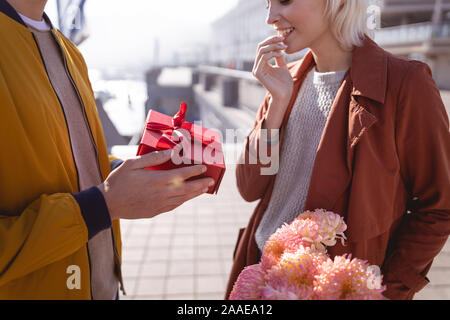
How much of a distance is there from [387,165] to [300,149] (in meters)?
0.35

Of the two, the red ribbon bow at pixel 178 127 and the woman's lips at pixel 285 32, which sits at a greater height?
the woman's lips at pixel 285 32

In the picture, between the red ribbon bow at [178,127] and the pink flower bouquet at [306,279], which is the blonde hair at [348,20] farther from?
the pink flower bouquet at [306,279]

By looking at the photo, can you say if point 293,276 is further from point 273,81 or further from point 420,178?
point 273,81

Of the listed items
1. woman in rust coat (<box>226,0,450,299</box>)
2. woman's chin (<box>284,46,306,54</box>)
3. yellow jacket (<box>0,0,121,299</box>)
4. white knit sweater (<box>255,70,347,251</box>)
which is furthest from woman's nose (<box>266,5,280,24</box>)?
yellow jacket (<box>0,0,121,299</box>)

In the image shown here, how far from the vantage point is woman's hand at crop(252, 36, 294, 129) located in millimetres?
1348

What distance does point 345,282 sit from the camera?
558 millimetres

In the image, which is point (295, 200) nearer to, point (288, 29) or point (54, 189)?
point (288, 29)

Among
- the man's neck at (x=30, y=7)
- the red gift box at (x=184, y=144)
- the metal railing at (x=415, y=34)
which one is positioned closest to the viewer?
the red gift box at (x=184, y=144)

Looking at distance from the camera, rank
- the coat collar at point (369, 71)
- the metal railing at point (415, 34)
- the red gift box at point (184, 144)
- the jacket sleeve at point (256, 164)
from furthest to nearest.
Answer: the metal railing at point (415, 34), the jacket sleeve at point (256, 164), the coat collar at point (369, 71), the red gift box at point (184, 144)

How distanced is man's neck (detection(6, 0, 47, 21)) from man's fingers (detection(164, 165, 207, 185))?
0.76 meters

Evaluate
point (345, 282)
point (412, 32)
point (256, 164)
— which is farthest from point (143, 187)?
point (412, 32)

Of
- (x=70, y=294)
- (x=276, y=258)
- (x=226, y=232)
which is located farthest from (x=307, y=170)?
(x=226, y=232)

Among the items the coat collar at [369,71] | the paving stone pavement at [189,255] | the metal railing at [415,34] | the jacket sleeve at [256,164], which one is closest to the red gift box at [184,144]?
the jacket sleeve at [256,164]

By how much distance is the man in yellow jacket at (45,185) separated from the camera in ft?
2.65
